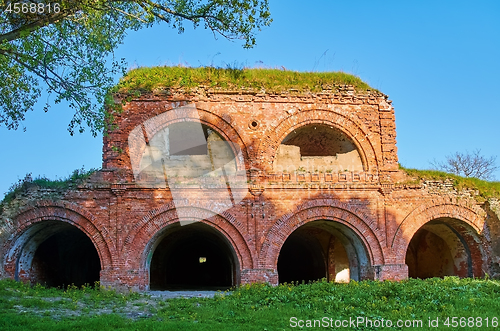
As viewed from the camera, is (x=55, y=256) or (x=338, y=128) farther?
(x=55, y=256)

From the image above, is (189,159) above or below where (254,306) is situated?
above

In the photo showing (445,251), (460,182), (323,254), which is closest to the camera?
(460,182)

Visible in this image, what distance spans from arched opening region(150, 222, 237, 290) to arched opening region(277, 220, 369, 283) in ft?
8.66

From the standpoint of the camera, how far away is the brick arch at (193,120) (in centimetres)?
1402

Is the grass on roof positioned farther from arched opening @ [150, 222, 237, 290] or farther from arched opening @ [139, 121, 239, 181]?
arched opening @ [150, 222, 237, 290]

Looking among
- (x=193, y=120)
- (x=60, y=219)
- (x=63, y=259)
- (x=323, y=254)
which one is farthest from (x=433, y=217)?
(x=63, y=259)

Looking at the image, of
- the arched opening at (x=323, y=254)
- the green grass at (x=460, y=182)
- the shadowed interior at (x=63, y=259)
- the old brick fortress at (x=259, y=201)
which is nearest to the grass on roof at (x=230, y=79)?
the old brick fortress at (x=259, y=201)

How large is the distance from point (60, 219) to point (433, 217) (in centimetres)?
1049

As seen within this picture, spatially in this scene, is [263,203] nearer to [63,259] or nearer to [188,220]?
[188,220]

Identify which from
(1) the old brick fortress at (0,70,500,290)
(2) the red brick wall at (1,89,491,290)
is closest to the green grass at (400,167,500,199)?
(1) the old brick fortress at (0,70,500,290)

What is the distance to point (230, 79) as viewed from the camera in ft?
48.5

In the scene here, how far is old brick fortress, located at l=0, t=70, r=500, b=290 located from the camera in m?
13.2

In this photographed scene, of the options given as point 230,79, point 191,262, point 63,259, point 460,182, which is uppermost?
point 230,79

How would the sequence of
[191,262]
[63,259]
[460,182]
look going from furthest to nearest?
[191,262]
[63,259]
[460,182]
